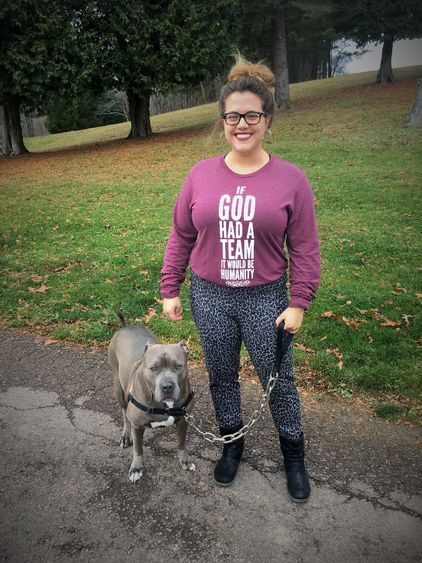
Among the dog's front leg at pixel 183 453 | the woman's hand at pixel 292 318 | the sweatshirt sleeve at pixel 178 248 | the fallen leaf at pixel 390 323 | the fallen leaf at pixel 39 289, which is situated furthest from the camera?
the fallen leaf at pixel 39 289

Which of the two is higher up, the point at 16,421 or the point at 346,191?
the point at 346,191

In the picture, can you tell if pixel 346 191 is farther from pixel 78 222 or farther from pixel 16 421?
pixel 16 421

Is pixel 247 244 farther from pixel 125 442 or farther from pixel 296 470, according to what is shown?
pixel 125 442

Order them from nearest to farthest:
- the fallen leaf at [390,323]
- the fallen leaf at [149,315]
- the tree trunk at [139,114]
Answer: the fallen leaf at [390,323], the fallen leaf at [149,315], the tree trunk at [139,114]

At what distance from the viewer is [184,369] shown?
2848mm

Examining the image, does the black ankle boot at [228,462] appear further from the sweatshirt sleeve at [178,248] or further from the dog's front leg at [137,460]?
the sweatshirt sleeve at [178,248]

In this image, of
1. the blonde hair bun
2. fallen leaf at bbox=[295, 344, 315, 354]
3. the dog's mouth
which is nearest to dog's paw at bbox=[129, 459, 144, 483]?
the dog's mouth

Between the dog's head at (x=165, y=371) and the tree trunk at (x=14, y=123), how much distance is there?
19.5 meters

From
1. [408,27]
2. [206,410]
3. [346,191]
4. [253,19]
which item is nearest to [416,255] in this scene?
[346,191]

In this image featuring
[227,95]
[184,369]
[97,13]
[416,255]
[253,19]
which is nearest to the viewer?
[227,95]

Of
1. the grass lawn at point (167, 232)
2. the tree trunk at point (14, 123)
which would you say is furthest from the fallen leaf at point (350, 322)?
the tree trunk at point (14, 123)

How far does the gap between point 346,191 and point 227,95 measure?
8.59 meters

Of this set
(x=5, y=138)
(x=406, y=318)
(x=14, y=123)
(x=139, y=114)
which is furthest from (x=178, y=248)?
(x=5, y=138)

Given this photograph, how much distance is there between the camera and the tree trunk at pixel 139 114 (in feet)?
65.4
